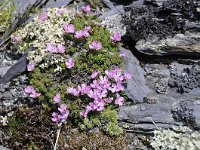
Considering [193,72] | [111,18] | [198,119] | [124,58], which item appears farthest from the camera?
[111,18]

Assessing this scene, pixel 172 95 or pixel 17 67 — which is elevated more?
pixel 17 67

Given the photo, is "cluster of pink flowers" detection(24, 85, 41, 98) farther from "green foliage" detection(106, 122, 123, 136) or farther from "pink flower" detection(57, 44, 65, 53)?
"green foliage" detection(106, 122, 123, 136)

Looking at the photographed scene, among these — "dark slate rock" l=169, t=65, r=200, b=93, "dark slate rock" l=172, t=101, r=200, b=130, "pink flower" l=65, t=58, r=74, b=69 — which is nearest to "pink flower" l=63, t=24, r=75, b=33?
"pink flower" l=65, t=58, r=74, b=69

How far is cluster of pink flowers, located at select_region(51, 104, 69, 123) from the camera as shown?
4.97m

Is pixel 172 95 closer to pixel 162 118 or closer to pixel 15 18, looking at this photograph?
pixel 162 118

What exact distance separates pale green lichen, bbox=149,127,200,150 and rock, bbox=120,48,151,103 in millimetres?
579

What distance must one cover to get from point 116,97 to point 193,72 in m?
1.10

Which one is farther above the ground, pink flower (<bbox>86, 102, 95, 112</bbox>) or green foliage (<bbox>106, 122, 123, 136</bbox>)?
pink flower (<bbox>86, 102, 95, 112</bbox>)

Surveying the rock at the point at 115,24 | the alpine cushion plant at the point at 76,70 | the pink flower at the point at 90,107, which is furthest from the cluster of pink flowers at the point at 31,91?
the rock at the point at 115,24

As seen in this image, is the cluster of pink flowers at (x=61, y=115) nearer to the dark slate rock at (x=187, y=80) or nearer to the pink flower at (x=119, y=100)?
the pink flower at (x=119, y=100)

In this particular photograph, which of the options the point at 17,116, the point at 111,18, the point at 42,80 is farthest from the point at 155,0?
the point at 17,116

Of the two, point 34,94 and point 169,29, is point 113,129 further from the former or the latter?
point 169,29

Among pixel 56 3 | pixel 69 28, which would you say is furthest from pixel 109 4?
pixel 69 28

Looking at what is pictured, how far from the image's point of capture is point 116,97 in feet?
16.9
